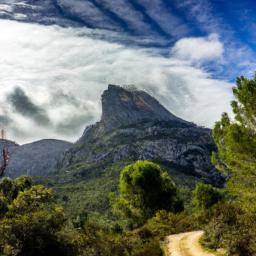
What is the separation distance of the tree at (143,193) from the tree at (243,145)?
1191 inches

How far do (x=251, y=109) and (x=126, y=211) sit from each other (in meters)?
37.3

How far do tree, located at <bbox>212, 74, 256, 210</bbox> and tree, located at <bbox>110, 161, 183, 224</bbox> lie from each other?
30.2 metres

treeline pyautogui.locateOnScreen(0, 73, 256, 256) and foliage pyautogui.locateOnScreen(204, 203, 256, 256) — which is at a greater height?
treeline pyautogui.locateOnScreen(0, 73, 256, 256)

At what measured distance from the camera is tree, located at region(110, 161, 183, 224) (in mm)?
54656

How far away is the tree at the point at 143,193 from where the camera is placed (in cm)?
5466

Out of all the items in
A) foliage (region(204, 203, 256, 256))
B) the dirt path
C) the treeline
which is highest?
the treeline

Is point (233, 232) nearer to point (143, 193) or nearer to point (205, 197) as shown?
point (143, 193)

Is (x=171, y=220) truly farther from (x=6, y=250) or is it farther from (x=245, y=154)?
(x=6, y=250)

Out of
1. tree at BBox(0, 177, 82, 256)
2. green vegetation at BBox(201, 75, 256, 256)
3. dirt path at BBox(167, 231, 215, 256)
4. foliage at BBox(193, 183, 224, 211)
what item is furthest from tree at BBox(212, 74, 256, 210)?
foliage at BBox(193, 183, 224, 211)

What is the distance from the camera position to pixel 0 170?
27.6 feet

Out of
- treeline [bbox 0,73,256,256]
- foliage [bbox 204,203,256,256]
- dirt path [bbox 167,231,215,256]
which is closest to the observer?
treeline [bbox 0,73,256,256]

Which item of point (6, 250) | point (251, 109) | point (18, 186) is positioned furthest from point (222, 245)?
point (18, 186)

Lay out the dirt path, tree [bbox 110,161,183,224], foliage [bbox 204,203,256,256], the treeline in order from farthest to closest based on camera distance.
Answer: tree [bbox 110,161,183,224] < the dirt path < foliage [bbox 204,203,256,256] < the treeline

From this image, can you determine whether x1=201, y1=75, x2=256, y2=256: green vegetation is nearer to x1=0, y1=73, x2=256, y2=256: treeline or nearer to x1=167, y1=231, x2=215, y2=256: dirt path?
x1=0, y1=73, x2=256, y2=256: treeline
